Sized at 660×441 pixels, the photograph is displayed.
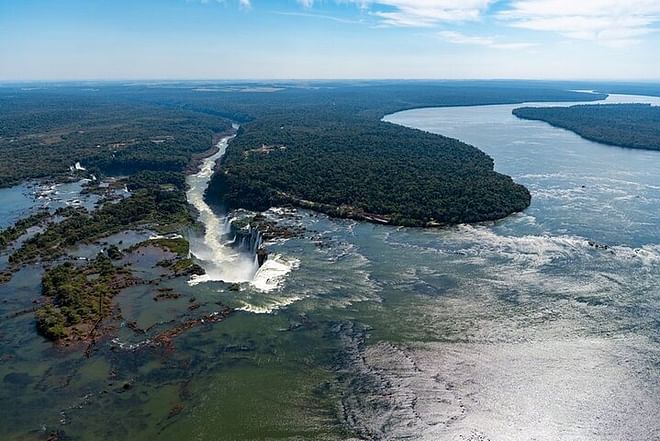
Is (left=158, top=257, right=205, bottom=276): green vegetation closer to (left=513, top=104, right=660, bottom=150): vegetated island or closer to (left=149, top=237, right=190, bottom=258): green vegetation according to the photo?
(left=149, top=237, right=190, bottom=258): green vegetation

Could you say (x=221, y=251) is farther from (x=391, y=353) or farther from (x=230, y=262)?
(x=391, y=353)

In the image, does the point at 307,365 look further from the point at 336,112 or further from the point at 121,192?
the point at 336,112

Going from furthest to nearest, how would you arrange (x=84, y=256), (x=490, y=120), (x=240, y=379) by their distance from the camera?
(x=490, y=120) < (x=84, y=256) < (x=240, y=379)

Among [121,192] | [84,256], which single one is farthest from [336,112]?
[84,256]

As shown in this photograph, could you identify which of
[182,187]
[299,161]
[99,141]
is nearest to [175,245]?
[182,187]

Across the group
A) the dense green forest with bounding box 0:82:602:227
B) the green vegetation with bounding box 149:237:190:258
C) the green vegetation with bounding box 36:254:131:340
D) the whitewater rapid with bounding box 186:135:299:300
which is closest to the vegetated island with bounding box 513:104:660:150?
the dense green forest with bounding box 0:82:602:227

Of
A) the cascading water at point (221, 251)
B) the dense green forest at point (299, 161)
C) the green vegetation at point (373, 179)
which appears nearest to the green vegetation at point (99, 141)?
the dense green forest at point (299, 161)
